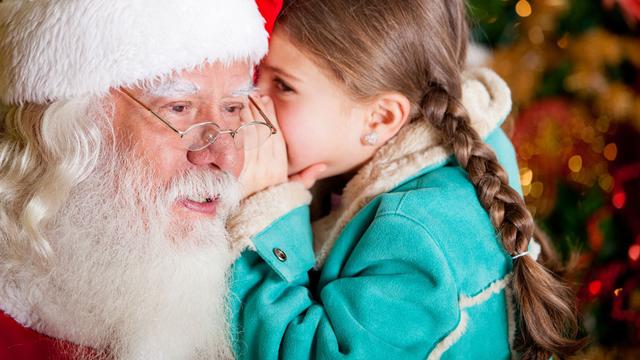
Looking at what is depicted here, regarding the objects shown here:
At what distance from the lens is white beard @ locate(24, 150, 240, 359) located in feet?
5.24

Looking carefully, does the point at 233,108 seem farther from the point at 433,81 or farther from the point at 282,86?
the point at 433,81

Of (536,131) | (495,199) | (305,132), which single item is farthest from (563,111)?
(305,132)

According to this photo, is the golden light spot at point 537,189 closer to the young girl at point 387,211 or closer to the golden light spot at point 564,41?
the golden light spot at point 564,41

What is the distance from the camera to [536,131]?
2738 millimetres

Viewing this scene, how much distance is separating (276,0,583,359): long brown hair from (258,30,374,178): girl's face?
0.12ft

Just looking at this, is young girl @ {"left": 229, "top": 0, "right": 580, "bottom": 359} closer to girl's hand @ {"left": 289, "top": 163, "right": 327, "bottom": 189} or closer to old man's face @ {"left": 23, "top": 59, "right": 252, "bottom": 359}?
girl's hand @ {"left": 289, "top": 163, "right": 327, "bottom": 189}

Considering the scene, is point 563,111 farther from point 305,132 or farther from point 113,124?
point 113,124

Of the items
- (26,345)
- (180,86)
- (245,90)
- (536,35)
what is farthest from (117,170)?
(536,35)

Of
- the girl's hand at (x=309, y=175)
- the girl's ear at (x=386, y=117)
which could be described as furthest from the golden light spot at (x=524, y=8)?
the girl's hand at (x=309, y=175)

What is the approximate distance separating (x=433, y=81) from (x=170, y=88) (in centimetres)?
78

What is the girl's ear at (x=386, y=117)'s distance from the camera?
6.37 feet

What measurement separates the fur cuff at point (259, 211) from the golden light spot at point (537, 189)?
1.27 meters

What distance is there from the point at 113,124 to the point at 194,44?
0.28 m

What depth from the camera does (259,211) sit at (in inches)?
70.2
